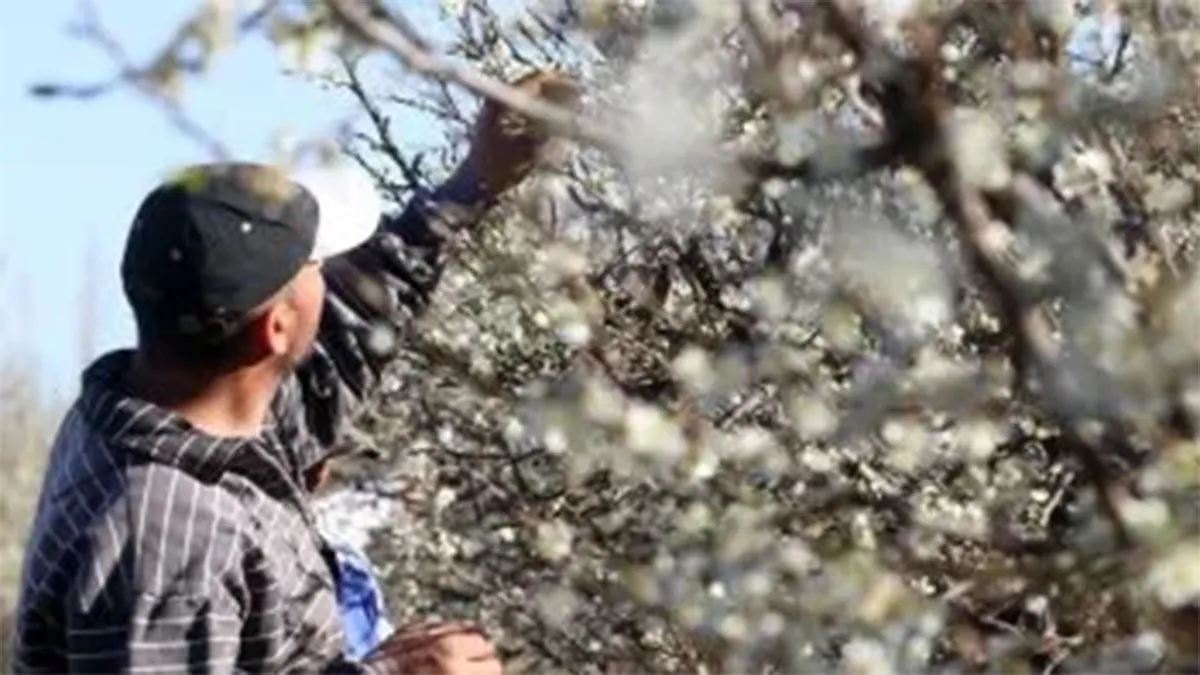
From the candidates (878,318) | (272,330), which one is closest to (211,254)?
(272,330)

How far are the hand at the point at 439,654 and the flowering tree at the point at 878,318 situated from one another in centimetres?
19

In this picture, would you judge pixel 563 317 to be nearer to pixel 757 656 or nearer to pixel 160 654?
pixel 160 654

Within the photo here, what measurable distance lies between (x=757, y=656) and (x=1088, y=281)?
0.67 m

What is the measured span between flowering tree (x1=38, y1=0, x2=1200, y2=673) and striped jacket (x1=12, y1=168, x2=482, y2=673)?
342 mm

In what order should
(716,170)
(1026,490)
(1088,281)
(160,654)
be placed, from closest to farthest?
1. (1088,281)
2. (716,170)
3. (160,654)
4. (1026,490)

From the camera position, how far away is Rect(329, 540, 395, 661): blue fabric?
4039 mm

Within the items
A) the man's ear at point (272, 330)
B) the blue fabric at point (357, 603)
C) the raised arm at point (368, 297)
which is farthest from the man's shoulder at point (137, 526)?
the raised arm at point (368, 297)

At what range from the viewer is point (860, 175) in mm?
2240

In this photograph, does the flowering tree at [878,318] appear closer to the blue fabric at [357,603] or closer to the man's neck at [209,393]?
the blue fabric at [357,603]

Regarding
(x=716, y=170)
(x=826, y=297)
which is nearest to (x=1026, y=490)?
(x=826, y=297)

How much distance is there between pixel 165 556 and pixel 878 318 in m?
1.25

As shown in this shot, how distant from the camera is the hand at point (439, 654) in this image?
3.50 m

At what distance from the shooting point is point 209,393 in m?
3.74

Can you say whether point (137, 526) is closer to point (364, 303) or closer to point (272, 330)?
point (272, 330)
